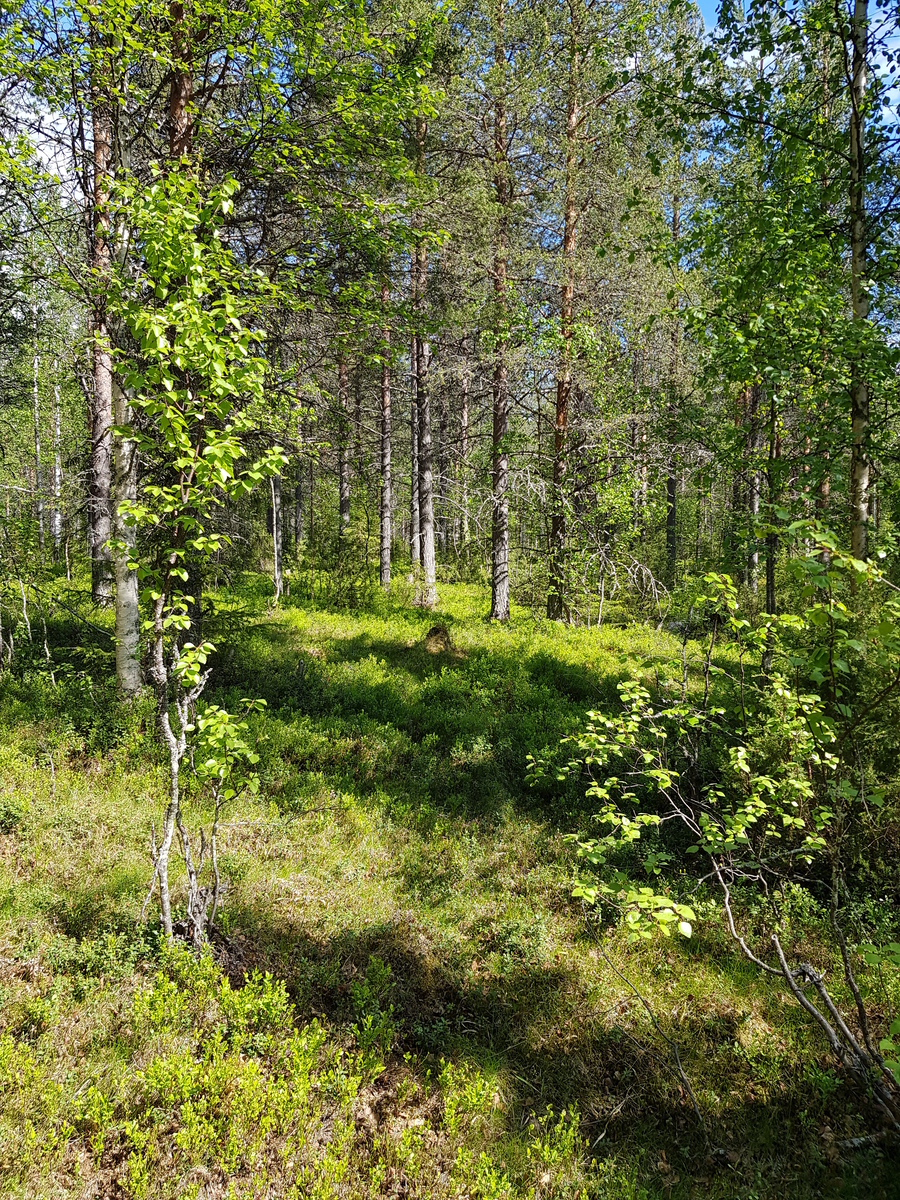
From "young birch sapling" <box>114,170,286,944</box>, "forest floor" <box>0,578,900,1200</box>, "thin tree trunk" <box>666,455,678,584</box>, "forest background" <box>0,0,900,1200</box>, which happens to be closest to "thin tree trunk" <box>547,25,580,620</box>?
"forest background" <box>0,0,900,1200</box>

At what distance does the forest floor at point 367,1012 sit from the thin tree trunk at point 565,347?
575cm

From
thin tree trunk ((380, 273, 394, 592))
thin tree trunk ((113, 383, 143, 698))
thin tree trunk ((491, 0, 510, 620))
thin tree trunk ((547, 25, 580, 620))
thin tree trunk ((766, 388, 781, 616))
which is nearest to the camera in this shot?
thin tree trunk ((766, 388, 781, 616))

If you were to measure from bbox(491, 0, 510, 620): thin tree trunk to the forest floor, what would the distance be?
238 inches

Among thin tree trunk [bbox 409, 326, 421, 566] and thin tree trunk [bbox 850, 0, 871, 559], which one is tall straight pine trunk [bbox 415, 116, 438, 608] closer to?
thin tree trunk [bbox 409, 326, 421, 566]

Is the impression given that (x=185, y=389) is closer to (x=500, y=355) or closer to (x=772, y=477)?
(x=772, y=477)

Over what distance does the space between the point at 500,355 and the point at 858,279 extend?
6.93 metres

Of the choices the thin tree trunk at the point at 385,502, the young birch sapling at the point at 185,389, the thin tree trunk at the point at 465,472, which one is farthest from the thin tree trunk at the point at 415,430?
the young birch sapling at the point at 185,389

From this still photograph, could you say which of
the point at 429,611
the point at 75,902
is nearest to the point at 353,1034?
the point at 75,902

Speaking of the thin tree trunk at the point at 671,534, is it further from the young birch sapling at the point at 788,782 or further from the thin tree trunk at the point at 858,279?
the thin tree trunk at the point at 858,279

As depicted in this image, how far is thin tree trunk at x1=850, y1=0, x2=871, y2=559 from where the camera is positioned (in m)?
4.83

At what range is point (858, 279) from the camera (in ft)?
16.3

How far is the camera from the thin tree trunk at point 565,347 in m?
10.6

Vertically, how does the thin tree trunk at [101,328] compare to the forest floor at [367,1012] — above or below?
above

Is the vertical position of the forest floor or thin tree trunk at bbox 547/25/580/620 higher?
thin tree trunk at bbox 547/25/580/620
